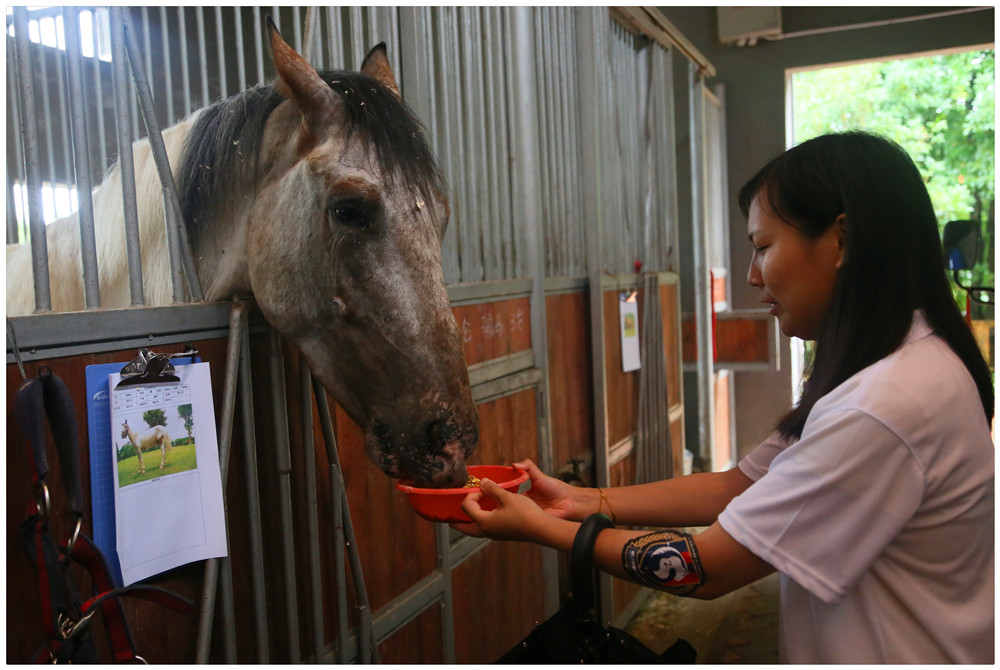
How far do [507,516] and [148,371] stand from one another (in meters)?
0.65

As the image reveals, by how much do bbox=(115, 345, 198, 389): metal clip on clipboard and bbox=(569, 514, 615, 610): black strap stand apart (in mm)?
740

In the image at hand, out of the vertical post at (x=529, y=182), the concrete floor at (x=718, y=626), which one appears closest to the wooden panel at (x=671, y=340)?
the concrete floor at (x=718, y=626)

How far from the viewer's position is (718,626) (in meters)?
3.44

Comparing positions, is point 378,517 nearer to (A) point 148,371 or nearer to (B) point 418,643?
(B) point 418,643

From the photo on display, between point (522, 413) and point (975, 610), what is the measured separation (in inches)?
59.8

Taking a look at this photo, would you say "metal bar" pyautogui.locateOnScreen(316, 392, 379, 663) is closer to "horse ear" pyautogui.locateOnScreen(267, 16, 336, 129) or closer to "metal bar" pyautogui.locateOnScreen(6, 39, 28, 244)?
"horse ear" pyautogui.locateOnScreen(267, 16, 336, 129)

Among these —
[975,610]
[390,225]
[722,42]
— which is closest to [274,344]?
[390,225]

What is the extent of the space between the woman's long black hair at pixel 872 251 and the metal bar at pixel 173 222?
1088 mm

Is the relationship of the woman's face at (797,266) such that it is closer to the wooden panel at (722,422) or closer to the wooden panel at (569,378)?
the wooden panel at (569,378)

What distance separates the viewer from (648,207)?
145 inches

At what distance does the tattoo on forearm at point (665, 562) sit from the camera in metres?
1.10

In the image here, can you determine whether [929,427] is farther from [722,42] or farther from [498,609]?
[722,42]

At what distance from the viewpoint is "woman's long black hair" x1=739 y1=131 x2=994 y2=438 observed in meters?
1.09

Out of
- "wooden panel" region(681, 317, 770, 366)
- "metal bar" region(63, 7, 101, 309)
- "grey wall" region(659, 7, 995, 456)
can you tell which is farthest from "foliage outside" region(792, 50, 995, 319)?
"metal bar" region(63, 7, 101, 309)
